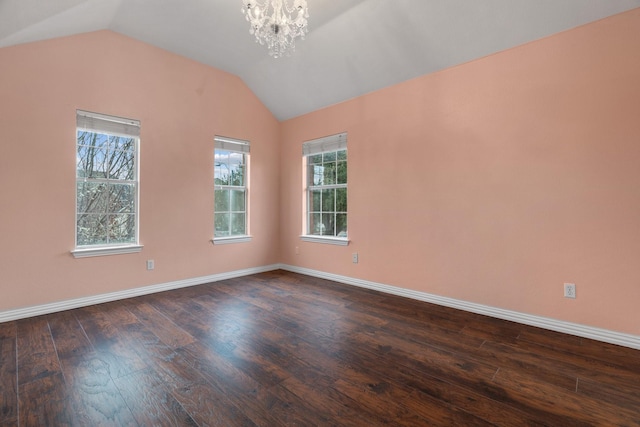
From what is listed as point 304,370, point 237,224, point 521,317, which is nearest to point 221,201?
point 237,224

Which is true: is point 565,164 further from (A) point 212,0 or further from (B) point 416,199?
(A) point 212,0

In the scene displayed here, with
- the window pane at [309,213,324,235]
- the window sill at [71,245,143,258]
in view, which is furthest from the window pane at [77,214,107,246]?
the window pane at [309,213,324,235]

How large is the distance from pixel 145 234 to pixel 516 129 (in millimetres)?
4336

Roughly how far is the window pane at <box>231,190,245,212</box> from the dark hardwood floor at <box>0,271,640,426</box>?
1931mm

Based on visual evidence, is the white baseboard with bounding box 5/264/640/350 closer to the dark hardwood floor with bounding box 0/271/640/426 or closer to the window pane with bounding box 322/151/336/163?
the dark hardwood floor with bounding box 0/271/640/426

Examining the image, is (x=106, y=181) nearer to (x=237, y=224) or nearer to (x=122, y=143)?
(x=122, y=143)

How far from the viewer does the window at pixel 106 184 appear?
3336 millimetres

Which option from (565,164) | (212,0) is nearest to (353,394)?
(565,164)

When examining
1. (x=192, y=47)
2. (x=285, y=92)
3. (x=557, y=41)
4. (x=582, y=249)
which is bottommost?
(x=582, y=249)

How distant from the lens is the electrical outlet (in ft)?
8.47

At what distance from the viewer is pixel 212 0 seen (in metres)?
2.94

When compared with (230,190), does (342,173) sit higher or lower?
higher

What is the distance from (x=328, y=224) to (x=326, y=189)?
1.84 feet

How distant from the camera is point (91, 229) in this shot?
135 inches
